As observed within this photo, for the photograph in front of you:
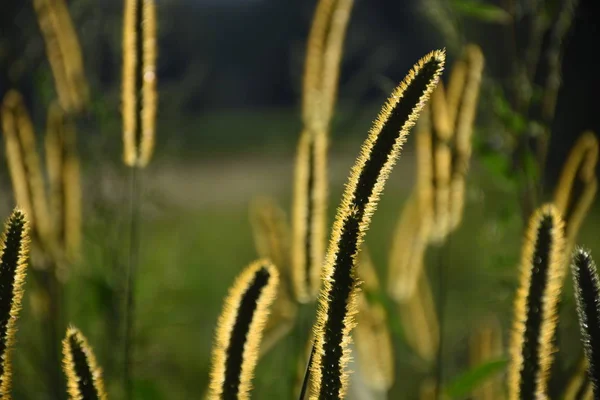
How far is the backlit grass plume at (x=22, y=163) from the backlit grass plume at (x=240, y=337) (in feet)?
2.31

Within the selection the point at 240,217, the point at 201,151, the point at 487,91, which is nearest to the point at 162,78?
the point at 487,91

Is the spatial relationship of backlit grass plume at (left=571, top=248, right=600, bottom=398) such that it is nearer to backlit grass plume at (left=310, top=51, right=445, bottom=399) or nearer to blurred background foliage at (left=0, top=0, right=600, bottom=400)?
backlit grass plume at (left=310, top=51, right=445, bottom=399)

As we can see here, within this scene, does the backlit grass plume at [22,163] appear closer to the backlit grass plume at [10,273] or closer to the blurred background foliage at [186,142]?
the blurred background foliage at [186,142]

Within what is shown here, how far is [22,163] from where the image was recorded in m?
1.43

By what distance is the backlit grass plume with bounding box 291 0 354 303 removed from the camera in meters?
1.22

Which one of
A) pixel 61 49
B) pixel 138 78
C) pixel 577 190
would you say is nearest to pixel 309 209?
pixel 138 78

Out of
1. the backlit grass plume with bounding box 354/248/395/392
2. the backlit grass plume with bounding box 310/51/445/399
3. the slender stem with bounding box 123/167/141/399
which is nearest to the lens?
the backlit grass plume with bounding box 310/51/445/399

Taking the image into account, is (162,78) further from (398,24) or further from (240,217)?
(240,217)

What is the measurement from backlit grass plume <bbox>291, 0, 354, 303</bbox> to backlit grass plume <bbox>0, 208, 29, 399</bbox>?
524mm

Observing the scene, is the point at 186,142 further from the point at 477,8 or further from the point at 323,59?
the point at 477,8

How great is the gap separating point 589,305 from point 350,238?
0.87 feet

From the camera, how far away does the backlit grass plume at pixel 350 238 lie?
726mm

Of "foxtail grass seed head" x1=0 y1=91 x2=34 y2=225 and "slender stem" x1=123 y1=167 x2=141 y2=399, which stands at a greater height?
"foxtail grass seed head" x1=0 y1=91 x2=34 y2=225

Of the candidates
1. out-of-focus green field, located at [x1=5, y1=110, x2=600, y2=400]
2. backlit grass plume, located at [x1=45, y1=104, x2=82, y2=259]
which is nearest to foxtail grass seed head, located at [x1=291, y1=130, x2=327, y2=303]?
out-of-focus green field, located at [x1=5, y1=110, x2=600, y2=400]
